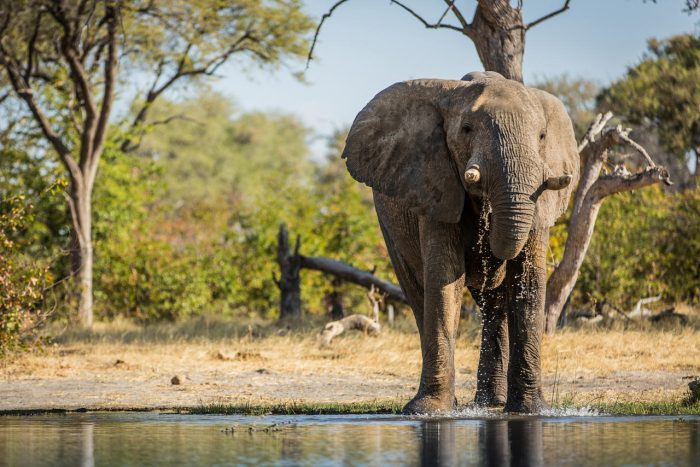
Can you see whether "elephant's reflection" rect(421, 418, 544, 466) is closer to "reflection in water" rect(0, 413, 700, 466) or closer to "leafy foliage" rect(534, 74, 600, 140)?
"reflection in water" rect(0, 413, 700, 466)

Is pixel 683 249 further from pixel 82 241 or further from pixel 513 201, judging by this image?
pixel 513 201

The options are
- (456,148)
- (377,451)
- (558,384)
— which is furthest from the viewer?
(558,384)

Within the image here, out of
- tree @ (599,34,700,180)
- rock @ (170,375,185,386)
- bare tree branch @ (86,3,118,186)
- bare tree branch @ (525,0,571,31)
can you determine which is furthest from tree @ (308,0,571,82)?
tree @ (599,34,700,180)

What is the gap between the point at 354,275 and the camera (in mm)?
18859

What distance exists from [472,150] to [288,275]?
11091 millimetres

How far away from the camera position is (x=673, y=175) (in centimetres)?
3678

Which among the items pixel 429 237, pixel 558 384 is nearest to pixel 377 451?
pixel 429 237

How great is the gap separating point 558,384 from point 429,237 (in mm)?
3251

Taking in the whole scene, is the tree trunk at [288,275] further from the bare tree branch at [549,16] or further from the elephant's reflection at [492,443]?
the elephant's reflection at [492,443]

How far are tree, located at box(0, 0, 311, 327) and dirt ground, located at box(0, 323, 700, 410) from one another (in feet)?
17.5

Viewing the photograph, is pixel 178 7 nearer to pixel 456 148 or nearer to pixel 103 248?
pixel 103 248

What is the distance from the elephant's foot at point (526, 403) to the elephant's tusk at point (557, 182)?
169cm

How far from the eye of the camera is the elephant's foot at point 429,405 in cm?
918

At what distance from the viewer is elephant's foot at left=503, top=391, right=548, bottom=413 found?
9320mm
